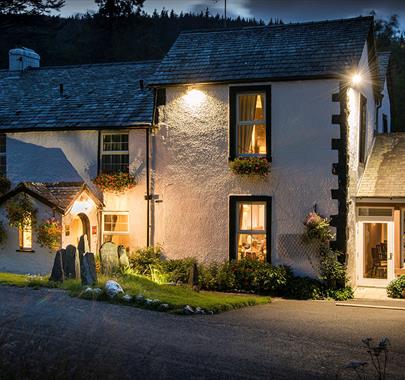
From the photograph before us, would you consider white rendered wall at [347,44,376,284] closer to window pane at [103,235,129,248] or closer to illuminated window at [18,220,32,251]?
window pane at [103,235,129,248]

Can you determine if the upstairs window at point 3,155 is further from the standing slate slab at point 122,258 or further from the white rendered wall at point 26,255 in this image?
the standing slate slab at point 122,258

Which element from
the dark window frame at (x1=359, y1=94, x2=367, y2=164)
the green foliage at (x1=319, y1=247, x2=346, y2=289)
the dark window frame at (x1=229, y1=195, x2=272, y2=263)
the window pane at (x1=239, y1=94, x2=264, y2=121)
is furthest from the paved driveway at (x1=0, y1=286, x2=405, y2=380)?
the dark window frame at (x1=359, y1=94, x2=367, y2=164)

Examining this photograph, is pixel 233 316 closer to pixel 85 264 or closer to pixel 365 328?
pixel 365 328

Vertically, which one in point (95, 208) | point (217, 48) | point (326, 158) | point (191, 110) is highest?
point (217, 48)

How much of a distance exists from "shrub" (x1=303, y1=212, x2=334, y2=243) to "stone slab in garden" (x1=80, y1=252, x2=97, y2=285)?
6.21 meters

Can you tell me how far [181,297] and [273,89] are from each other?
23.0 ft

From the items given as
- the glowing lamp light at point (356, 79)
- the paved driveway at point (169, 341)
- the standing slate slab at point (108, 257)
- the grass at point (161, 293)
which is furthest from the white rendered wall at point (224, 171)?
the paved driveway at point (169, 341)

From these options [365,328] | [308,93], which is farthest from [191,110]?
[365,328]

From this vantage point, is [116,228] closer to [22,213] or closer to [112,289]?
[22,213]

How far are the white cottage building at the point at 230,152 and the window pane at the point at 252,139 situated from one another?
32 mm

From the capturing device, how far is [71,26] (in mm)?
61188

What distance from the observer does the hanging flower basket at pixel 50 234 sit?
19422 mm

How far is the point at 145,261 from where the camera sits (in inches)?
793

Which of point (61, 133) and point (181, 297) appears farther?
point (61, 133)
